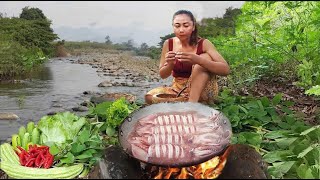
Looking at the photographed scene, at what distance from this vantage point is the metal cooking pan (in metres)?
2.36

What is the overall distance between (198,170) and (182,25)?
153 cm

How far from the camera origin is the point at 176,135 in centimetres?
248

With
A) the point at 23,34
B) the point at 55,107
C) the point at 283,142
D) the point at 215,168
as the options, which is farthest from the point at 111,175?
the point at 23,34

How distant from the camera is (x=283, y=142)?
129 inches

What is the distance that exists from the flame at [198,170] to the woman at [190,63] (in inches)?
42.0

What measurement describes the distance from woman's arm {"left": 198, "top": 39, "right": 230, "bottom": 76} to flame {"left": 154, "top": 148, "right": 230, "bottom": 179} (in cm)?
117

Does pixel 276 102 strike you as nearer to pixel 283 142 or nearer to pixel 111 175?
pixel 283 142

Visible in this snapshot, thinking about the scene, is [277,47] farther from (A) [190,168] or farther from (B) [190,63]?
(A) [190,168]

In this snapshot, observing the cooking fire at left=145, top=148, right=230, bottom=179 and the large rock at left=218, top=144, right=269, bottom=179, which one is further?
the cooking fire at left=145, top=148, right=230, bottom=179

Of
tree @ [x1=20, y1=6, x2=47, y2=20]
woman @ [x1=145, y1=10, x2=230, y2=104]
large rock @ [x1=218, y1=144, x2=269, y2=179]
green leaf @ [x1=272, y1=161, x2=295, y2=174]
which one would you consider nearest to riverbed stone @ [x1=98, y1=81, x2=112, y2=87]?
tree @ [x1=20, y1=6, x2=47, y2=20]

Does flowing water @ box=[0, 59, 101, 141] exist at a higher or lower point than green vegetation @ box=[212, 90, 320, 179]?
lower

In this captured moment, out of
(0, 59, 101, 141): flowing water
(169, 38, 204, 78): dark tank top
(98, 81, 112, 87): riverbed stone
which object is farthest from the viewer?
(98, 81, 112, 87): riverbed stone

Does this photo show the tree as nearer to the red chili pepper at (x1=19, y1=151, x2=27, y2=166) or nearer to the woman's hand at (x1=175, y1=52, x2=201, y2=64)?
the woman's hand at (x1=175, y1=52, x2=201, y2=64)

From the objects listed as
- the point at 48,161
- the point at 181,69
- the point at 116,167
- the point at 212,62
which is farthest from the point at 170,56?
the point at 116,167
